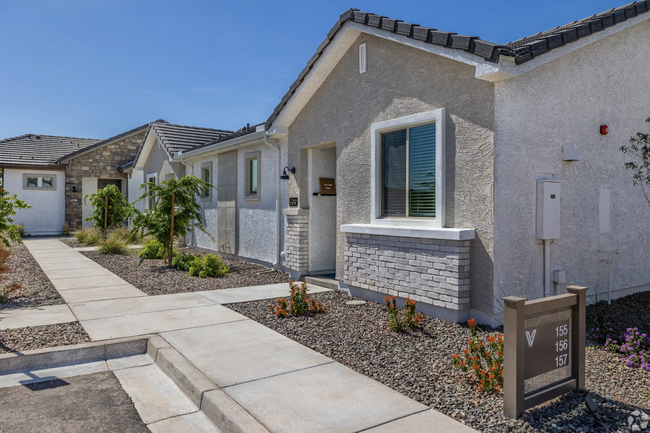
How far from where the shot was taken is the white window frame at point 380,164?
6297 millimetres

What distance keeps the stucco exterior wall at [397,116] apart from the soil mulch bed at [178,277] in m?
1.94

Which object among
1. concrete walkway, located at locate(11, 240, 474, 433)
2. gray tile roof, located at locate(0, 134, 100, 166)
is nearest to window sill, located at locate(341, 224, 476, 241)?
concrete walkway, located at locate(11, 240, 474, 433)

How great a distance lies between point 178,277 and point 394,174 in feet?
18.2

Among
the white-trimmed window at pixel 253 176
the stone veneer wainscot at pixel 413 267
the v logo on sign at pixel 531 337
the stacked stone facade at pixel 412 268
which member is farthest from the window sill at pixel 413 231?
the white-trimmed window at pixel 253 176

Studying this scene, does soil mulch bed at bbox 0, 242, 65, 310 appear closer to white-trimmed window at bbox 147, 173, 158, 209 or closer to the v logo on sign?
white-trimmed window at bbox 147, 173, 158, 209

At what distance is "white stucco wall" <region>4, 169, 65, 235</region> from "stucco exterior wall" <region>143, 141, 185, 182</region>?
288 inches

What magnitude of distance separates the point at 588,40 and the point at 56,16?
37.5 ft

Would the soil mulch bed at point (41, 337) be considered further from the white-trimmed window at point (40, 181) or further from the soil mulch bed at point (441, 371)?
the white-trimmed window at point (40, 181)

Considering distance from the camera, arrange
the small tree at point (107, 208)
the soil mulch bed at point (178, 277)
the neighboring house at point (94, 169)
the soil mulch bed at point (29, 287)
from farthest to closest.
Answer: the neighboring house at point (94, 169), the small tree at point (107, 208), the soil mulch bed at point (178, 277), the soil mulch bed at point (29, 287)

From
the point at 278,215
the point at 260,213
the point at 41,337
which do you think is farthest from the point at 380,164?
the point at 41,337

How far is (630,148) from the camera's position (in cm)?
770

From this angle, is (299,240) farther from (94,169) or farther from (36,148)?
(36,148)

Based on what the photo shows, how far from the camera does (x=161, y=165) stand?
17125 millimetres

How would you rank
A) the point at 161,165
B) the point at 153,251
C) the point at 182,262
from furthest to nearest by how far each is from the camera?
the point at 161,165 → the point at 153,251 → the point at 182,262
